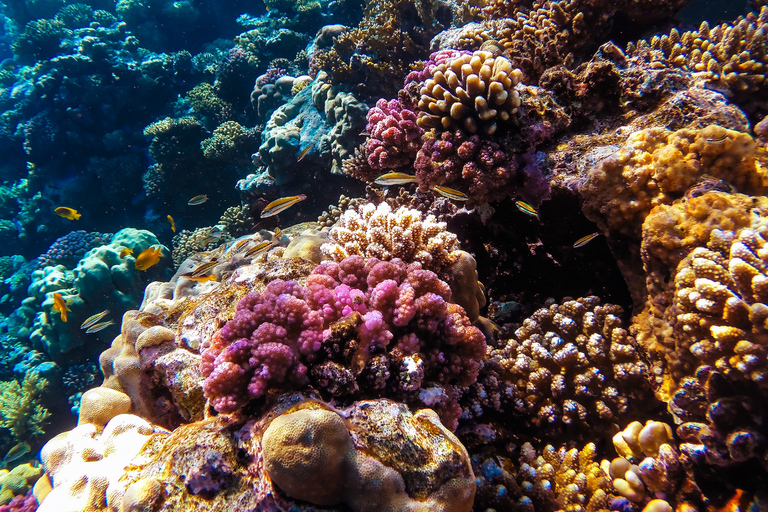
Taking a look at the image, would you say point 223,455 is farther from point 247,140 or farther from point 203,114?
point 203,114

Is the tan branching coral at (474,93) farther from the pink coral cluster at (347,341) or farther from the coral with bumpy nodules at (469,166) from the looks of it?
the pink coral cluster at (347,341)

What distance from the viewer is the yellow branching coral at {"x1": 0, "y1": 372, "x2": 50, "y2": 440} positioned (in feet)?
27.5

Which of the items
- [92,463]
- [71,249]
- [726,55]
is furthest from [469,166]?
[71,249]

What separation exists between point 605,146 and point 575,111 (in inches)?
22.9

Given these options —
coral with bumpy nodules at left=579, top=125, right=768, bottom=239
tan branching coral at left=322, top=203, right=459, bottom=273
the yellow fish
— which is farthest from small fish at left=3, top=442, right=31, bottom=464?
coral with bumpy nodules at left=579, top=125, right=768, bottom=239

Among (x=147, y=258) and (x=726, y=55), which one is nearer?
(x=726, y=55)

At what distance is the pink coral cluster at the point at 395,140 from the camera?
4535 mm

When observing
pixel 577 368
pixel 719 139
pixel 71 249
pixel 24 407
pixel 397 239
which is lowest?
pixel 24 407

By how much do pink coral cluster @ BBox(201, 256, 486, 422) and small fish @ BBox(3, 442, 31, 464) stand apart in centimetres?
978

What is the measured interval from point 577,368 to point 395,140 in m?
3.31

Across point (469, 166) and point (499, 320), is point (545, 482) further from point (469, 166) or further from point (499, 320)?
point (469, 166)

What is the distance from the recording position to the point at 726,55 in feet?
14.2

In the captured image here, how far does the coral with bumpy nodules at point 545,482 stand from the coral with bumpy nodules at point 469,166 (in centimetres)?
234

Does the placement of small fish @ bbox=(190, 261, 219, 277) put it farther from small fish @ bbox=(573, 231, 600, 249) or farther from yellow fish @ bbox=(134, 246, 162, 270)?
small fish @ bbox=(573, 231, 600, 249)
